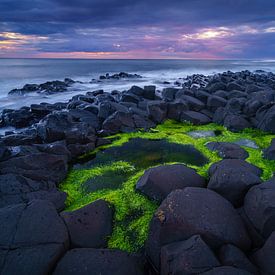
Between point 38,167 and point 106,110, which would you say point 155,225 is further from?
point 106,110

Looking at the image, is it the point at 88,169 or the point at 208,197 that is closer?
the point at 208,197

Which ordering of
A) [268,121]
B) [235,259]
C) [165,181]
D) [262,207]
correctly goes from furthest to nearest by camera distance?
[268,121], [165,181], [262,207], [235,259]

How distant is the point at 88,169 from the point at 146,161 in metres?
1.63

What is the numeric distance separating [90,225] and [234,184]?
102 inches

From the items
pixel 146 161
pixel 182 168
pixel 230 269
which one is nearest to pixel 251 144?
pixel 146 161

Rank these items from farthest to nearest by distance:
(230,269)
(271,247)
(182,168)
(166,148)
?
1. (166,148)
2. (182,168)
3. (271,247)
4. (230,269)

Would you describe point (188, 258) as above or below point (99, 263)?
above

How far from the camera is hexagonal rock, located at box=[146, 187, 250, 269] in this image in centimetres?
425

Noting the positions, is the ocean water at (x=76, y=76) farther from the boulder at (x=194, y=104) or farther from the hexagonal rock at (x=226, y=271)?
the hexagonal rock at (x=226, y=271)

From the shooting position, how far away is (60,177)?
7227mm

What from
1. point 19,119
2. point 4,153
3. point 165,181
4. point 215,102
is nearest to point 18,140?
point 4,153

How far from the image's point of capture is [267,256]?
3.91 m

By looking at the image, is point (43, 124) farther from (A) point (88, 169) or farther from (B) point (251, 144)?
(B) point (251, 144)

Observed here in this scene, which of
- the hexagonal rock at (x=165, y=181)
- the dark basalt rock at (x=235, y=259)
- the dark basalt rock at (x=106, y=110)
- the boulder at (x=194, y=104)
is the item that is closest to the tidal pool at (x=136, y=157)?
the hexagonal rock at (x=165, y=181)
